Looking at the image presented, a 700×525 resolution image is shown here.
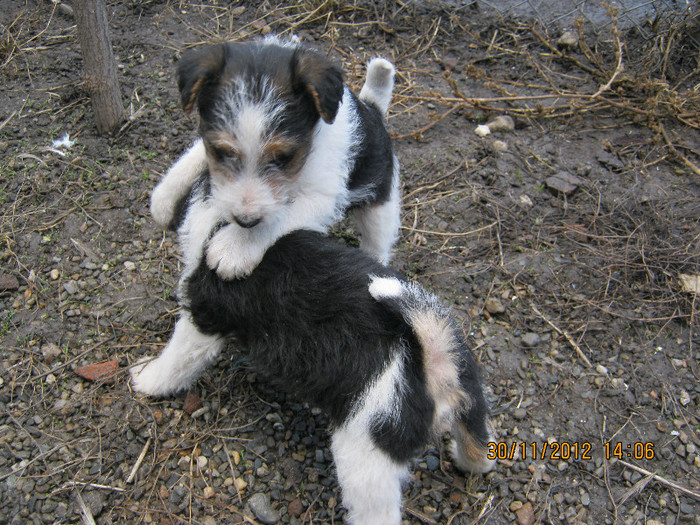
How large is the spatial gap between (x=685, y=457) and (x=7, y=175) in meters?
5.07

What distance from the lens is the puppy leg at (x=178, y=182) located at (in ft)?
10.6

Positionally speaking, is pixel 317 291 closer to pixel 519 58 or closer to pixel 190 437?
pixel 190 437

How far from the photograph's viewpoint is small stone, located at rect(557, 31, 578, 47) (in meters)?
5.88

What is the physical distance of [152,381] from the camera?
334cm

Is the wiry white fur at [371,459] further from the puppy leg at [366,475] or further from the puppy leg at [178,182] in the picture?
the puppy leg at [178,182]

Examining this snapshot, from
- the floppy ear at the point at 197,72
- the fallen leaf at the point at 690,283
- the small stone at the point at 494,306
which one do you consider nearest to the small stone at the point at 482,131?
the small stone at the point at 494,306

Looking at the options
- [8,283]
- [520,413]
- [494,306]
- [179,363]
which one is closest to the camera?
[179,363]

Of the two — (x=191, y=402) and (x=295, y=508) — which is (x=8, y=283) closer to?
(x=191, y=402)

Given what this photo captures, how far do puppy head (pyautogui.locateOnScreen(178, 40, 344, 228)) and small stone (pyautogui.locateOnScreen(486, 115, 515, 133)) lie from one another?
2702 millimetres

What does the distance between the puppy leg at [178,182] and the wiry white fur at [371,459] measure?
1.62 m

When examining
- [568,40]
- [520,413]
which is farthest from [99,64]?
[568,40]

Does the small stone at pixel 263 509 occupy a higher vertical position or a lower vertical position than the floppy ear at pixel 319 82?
lower

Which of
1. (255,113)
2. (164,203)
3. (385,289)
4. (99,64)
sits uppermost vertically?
Answer: (255,113)

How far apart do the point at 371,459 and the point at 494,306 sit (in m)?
1.84
